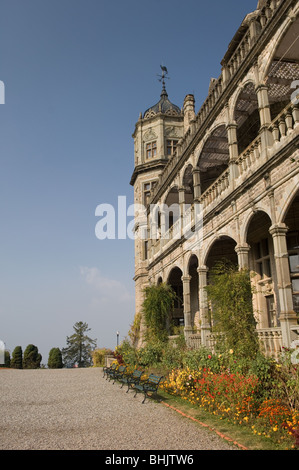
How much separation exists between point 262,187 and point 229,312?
3.72m

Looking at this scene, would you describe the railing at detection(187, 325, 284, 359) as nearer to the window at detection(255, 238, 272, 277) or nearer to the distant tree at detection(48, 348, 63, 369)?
the window at detection(255, 238, 272, 277)

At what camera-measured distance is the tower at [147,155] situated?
2933 centimetres

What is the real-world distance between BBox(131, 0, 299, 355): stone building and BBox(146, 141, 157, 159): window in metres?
8.97

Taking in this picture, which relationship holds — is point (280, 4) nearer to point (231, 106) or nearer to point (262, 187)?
point (231, 106)

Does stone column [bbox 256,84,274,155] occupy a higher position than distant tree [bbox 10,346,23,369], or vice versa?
stone column [bbox 256,84,274,155]

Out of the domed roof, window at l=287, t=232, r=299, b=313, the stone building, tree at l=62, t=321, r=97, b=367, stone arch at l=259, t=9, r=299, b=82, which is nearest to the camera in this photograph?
the stone building

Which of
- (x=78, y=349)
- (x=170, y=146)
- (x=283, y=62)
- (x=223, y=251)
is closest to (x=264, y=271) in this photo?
(x=223, y=251)

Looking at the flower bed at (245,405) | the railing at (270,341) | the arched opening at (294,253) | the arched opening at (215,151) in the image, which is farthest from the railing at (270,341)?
the arched opening at (215,151)

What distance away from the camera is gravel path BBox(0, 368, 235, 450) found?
6.57m

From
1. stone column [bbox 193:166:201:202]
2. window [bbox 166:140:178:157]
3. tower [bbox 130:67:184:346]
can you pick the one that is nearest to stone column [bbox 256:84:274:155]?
stone column [bbox 193:166:201:202]

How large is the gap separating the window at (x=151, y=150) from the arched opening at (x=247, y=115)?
14548 millimetres

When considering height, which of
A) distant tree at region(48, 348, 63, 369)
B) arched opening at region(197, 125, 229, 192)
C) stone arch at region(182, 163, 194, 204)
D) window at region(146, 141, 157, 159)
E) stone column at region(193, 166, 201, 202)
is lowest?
distant tree at region(48, 348, 63, 369)

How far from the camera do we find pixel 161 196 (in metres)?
22.8
